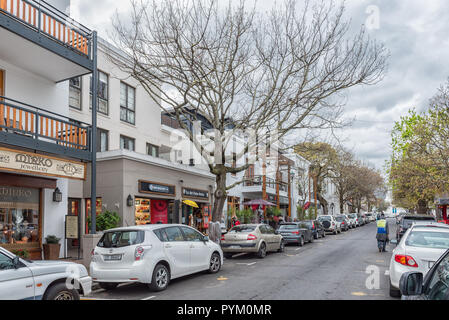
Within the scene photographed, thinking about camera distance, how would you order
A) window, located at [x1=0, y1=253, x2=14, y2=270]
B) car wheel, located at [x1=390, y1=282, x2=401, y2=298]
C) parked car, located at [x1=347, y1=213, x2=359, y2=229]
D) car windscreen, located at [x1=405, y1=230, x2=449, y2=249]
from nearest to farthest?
window, located at [x1=0, y1=253, x2=14, y2=270] < car wheel, located at [x1=390, y1=282, x2=401, y2=298] < car windscreen, located at [x1=405, y1=230, x2=449, y2=249] < parked car, located at [x1=347, y1=213, x2=359, y2=229]

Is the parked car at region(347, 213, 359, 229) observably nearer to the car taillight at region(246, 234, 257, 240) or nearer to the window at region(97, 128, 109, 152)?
the car taillight at region(246, 234, 257, 240)

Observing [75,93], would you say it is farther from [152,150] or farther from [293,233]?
[293,233]

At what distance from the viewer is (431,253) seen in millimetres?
7488

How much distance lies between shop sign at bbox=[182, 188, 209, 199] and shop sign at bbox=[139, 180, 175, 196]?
120cm

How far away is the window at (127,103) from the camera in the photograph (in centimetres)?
2052

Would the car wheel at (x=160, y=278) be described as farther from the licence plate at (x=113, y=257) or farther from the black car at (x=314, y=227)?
the black car at (x=314, y=227)

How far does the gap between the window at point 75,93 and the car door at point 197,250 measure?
9910 millimetres

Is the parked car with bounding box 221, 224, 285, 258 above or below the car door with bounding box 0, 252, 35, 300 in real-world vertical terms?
below

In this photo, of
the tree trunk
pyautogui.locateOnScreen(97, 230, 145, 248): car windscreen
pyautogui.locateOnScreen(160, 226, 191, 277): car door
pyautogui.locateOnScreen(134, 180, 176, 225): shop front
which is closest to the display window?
pyautogui.locateOnScreen(134, 180, 176, 225): shop front

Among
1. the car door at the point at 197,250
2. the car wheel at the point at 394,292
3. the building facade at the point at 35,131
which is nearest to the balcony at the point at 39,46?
the building facade at the point at 35,131

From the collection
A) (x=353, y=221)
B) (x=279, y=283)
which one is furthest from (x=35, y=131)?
(x=353, y=221)

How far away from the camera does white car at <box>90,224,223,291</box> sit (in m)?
8.77

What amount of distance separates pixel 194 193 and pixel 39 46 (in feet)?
43.6

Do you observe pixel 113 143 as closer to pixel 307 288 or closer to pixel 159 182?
pixel 159 182
